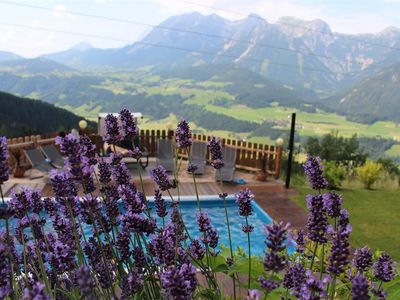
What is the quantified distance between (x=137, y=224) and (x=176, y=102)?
181 m

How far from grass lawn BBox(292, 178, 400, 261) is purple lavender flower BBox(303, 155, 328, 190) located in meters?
5.63

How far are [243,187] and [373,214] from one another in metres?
3.21

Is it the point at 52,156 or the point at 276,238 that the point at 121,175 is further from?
the point at 52,156

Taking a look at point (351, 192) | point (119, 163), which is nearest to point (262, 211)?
point (351, 192)

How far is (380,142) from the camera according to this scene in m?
127

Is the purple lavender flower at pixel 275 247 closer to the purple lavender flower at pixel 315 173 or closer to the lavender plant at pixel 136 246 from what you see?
the lavender plant at pixel 136 246

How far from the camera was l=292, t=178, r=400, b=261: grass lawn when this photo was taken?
25.5 ft

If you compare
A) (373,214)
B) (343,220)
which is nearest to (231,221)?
(373,214)

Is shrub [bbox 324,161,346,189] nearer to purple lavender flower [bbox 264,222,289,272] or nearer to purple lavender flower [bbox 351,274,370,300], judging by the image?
purple lavender flower [bbox 264,222,289,272]

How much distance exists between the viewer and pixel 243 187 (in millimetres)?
11219

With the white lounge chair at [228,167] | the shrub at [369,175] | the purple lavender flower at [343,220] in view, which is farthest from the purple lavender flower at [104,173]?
the shrub at [369,175]

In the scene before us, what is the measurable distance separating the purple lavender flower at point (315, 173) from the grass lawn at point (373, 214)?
5629 millimetres

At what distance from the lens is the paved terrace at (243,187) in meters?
9.46

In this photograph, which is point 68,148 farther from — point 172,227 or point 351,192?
point 351,192
